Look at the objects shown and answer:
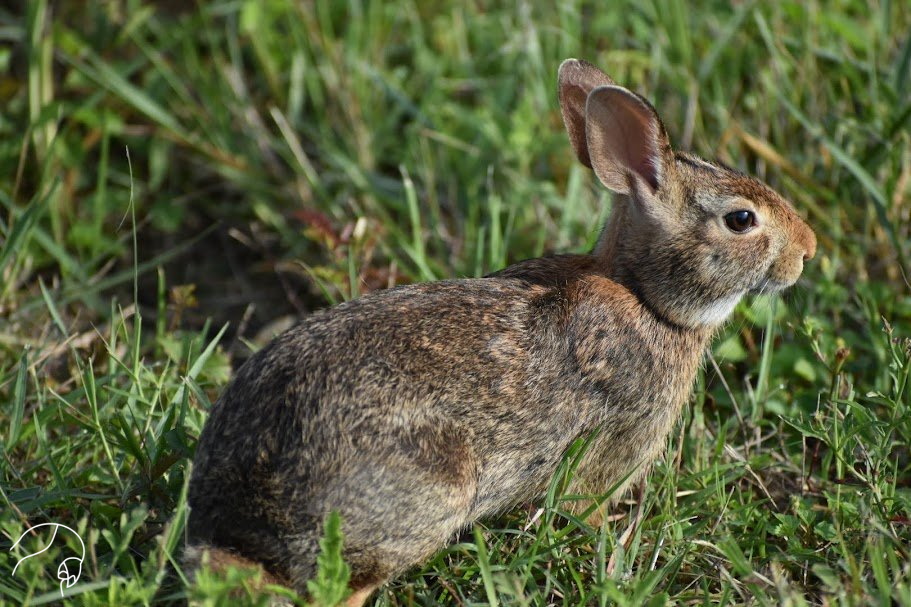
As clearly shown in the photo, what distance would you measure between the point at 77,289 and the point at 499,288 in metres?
1.99

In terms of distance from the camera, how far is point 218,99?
6168 mm

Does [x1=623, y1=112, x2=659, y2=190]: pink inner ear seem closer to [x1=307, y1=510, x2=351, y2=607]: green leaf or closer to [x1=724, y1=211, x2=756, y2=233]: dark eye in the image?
[x1=724, y1=211, x2=756, y2=233]: dark eye

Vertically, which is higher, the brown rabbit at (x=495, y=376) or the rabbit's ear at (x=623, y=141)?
the rabbit's ear at (x=623, y=141)

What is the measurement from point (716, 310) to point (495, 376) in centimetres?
89

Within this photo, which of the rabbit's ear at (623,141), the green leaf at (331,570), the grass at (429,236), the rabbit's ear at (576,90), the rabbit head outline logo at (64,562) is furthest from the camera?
the rabbit's ear at (576,90)

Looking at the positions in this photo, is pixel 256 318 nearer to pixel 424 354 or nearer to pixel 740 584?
pixel 424 354

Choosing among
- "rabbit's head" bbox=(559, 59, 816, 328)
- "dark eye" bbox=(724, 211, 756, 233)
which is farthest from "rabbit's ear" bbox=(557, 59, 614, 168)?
"dark eye" bbox=(724, 211, 756, 233)

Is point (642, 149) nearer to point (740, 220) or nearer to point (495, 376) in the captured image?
point (740, 220)

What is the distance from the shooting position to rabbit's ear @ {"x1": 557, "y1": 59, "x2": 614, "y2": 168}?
4.23 meters

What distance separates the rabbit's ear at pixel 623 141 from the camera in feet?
12.8

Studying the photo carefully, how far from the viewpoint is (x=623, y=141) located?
4.00 metres

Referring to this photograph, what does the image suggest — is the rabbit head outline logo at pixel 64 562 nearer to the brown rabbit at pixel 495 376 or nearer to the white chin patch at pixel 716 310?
the brown rabbit at pixel 495 376

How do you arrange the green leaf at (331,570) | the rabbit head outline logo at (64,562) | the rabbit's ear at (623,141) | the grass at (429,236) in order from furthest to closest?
the rabbit's ear at (623,141) → the grass at (429,236) → the rabbit head outline logo at (64,562) → the green leaf at (331,570)

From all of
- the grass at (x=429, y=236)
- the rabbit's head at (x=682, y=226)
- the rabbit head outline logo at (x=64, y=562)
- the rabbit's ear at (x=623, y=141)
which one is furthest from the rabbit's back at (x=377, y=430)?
the rabbit's ear at (x=623, y=141)
